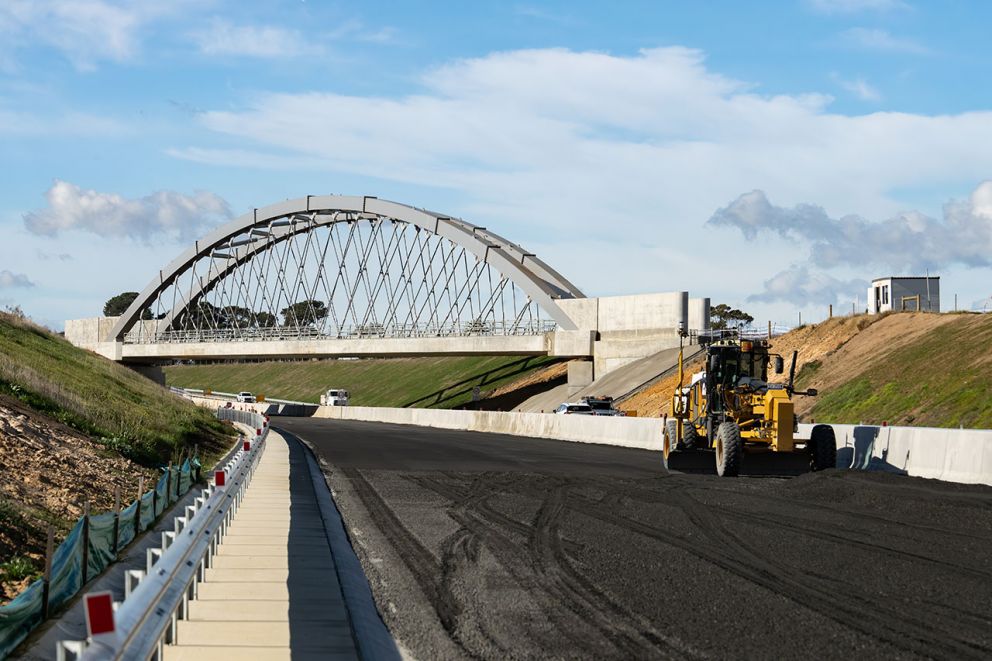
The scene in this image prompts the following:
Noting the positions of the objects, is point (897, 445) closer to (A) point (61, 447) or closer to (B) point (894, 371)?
(A) point (61, 447)

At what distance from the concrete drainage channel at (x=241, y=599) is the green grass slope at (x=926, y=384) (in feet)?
105

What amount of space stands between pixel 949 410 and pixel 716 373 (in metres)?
21.7

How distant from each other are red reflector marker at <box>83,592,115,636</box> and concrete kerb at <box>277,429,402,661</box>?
10.2 ft

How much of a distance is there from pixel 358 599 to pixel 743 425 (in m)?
16.4

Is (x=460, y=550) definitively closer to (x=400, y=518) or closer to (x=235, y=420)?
(x=400, y=518)

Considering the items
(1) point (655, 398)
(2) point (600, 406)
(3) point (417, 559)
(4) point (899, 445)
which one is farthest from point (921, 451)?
(1) point (655, 398)

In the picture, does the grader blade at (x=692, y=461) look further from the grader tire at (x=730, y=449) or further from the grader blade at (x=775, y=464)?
the grader tire at (x=730, y=449)

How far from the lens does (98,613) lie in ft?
16.7

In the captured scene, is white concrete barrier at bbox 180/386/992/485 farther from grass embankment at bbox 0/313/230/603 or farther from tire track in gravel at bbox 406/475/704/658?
grass embankment at bbox 0/313/230/603

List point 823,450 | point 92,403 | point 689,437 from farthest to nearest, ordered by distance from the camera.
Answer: point 92,403
point 689,437
point 823,450

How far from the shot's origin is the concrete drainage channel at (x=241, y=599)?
6.61m

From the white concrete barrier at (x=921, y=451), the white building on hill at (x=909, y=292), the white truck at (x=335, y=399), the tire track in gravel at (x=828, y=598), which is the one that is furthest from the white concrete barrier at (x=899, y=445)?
the white truck at (x=335, y=399)

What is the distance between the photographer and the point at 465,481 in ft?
81.6

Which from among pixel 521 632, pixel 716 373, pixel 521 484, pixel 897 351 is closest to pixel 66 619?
pixel 521 632
